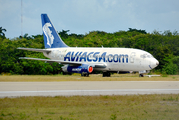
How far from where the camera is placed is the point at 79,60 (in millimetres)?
39812

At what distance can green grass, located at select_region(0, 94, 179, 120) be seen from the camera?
9.37m

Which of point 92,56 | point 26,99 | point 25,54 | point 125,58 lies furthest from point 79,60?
point 26,99

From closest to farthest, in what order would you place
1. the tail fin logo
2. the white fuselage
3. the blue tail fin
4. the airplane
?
the white fuselage < the airplane < the blue tail fin < the tail fin logo

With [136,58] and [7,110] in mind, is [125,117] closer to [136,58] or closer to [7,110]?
[7,110]

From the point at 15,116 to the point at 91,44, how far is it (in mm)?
61128

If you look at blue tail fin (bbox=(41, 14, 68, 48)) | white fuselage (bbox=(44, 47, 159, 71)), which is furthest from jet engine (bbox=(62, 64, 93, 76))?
blue tail fin (bbox=(41, 14, 68, 48))

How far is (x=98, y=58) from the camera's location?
37.7m

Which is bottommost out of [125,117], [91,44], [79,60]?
[125,117]

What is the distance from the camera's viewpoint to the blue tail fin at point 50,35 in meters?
44.8

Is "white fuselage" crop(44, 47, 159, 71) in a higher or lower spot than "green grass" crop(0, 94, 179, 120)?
higher

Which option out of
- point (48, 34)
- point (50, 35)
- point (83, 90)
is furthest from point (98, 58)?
point (83, 90)

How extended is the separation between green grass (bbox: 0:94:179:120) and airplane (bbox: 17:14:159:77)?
2089 centimetres

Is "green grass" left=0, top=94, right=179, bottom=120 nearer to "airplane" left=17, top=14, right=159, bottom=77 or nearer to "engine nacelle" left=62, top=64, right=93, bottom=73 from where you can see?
"airplane" left=17, top=14, right=159, bottom=77

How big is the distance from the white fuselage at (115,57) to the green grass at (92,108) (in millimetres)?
20663
